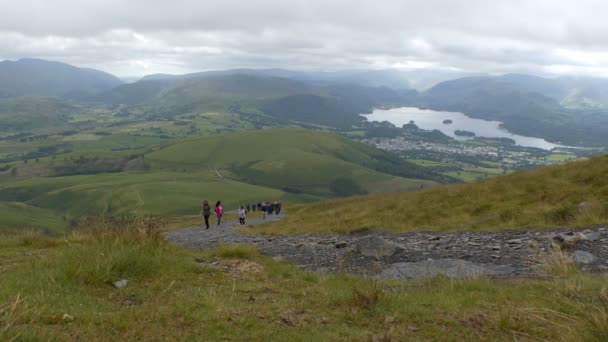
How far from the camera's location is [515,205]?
20859 mm

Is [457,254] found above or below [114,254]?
below

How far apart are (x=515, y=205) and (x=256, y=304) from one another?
17961mm

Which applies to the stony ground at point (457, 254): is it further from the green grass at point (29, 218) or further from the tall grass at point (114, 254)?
the green grass at point (29, 218)

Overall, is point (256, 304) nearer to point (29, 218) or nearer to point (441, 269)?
point (441, 269)

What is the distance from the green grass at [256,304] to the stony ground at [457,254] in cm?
181

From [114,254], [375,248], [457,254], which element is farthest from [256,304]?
[457,254]

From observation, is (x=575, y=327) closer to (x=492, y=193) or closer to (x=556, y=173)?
(x=492, y=193)

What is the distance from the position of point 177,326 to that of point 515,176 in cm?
2804

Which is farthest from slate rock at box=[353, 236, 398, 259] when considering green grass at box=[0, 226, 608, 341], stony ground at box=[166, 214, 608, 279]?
green grass at box=[0, 226, 608, 341]

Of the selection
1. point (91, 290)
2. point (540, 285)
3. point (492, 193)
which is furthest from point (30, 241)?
point (492, 193)

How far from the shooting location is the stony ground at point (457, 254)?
430 inches

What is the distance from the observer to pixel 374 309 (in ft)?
23.2

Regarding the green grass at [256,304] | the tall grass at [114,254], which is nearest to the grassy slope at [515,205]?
the green grass at [256,304]

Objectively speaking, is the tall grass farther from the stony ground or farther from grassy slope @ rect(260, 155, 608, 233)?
grassy slope @ rect(260, 155, 608, 233)
